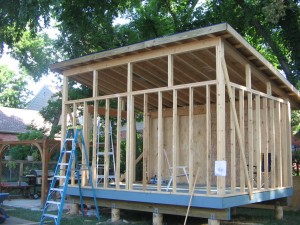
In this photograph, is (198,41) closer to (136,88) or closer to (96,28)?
(136,88)

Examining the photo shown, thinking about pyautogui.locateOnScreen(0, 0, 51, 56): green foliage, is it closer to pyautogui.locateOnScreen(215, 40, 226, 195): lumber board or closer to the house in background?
pyautogui.locateOnScreen(215, 40, 226, 195): lumber board

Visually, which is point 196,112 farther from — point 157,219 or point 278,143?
point 157,219

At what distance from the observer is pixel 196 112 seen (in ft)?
44.3

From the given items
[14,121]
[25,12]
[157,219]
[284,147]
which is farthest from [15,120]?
[157,219]

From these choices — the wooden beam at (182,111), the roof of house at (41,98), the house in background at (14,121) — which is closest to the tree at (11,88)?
the roof of house at (41,98)

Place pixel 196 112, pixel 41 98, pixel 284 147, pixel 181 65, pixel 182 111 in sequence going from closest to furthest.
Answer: pixel 181 65 < pixel 284 147 < pixel 196 112 < pixel 182 111 < pixel 41 98

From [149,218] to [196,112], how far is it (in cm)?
443

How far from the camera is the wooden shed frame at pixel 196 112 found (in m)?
8.34

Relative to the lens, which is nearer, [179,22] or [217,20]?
[217,20]

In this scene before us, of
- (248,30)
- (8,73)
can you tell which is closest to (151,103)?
(248,30)

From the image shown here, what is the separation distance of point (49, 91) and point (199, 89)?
34430 mm

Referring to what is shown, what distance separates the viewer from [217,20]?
18.2 meters

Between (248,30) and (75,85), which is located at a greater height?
(248,30)

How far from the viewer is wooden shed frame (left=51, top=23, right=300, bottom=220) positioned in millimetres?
8336
